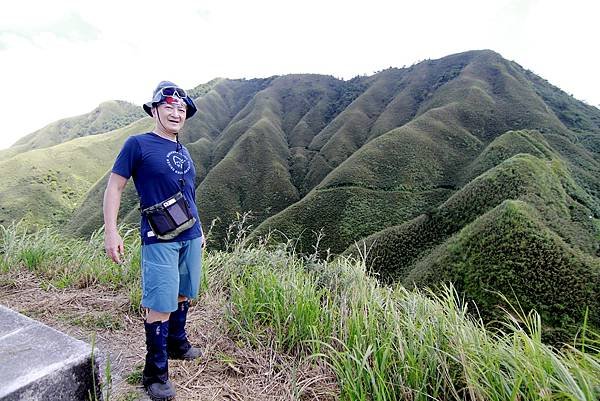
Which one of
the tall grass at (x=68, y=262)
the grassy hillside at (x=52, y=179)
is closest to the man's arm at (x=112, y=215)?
the tall grass at (x=68, y=262)

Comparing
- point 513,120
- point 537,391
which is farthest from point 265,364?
point 513,120

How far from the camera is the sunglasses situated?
8.52 feet

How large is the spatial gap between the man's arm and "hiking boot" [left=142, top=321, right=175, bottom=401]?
526 mm

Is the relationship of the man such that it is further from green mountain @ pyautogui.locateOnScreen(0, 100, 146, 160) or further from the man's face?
green mountain @ pyautogui.locateOnScreen(0, 100, 146, 160)

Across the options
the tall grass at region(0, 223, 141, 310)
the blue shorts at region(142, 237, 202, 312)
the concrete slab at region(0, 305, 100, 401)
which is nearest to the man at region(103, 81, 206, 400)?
the blue shorts at region(142, 237, 202, 312)

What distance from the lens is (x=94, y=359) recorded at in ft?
6.00

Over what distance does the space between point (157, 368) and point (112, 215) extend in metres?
1.02

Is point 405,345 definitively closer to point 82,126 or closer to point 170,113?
point 170,113

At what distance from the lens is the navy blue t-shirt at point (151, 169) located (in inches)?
94.7

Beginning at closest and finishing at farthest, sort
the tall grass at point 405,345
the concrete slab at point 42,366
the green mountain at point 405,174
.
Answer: the concrete slab at point 42,366 < the tall grass at point 405,345 < the green mountain at point 405,174

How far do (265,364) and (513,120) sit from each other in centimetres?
7788

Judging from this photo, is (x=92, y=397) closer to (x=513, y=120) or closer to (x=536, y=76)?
(x=513, y=120)

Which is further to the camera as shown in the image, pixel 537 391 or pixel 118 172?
pixel 118 172

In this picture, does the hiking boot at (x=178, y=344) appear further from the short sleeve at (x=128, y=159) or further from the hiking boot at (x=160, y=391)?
the short sleeve at (x=128, y=159)
